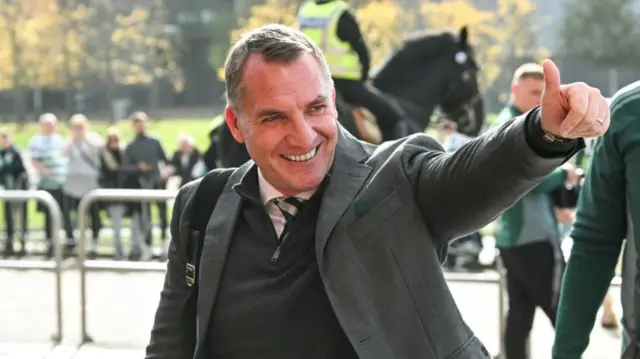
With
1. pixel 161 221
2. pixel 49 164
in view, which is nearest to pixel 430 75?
pixel 161 221

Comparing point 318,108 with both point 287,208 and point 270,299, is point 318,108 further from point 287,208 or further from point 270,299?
point 270,299

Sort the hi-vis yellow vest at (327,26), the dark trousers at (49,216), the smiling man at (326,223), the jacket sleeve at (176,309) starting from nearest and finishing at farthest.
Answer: the smiling man at (326,223) < the jacket sleeve at (176,309) < the hi-vis yellow vest at (327,26) < the dark trousers at (49,216)

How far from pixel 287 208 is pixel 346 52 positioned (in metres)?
6.78

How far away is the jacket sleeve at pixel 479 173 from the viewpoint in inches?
69.7

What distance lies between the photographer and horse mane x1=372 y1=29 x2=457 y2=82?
10.0 metres

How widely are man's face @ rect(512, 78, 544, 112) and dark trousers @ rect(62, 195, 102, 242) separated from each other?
6.40m

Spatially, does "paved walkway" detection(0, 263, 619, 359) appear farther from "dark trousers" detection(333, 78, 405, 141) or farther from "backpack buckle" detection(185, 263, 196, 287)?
"backpack buckle" detection(185, 263, 196, 287)

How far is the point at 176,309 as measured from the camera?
7.48 ft

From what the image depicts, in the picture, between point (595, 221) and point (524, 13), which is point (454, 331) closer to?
point (595, 221)

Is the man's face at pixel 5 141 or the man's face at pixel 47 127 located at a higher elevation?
the man's face at pixel 47 127

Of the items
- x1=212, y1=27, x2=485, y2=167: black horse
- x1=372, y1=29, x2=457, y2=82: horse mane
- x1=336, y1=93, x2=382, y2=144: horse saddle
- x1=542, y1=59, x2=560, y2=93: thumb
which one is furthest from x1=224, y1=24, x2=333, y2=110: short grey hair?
x1=372, y1=29, x2=457, y2=82: horse mane

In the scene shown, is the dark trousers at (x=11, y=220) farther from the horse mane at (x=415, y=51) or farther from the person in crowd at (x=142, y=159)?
the horse mane at (x=415, y=51)

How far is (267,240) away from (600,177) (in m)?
0.92

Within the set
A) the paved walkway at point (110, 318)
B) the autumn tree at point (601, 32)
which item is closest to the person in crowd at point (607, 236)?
the paved walkway at point (110, 318)
